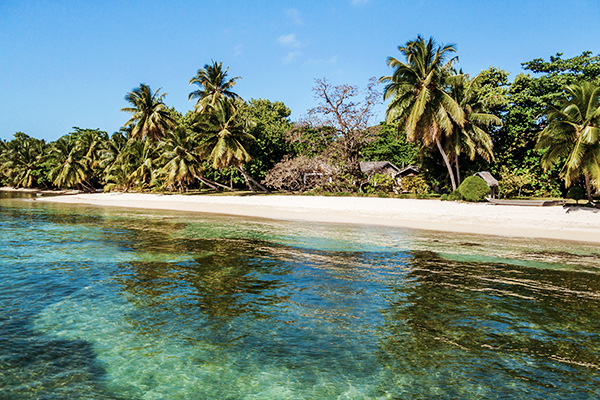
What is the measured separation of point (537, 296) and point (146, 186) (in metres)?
41.8

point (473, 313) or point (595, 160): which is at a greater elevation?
point (595, 160)

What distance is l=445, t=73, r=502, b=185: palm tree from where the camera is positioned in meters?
25.4

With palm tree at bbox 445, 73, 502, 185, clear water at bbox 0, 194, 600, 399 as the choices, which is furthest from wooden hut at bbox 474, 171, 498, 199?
clear water at bbox 0, 194, 600, 399

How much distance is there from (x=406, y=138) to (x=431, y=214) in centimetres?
1302

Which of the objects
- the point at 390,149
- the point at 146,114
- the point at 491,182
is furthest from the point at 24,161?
the point at 491,182

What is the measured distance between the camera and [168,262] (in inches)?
382

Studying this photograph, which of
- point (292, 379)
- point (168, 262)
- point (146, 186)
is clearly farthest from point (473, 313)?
point (146, 186)

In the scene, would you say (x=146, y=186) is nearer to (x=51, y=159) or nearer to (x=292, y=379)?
(x=51, y=159)

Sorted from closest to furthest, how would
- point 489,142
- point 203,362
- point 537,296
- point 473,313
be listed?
point 203,362 → point 473,313 → point 537,296 → point 489,142

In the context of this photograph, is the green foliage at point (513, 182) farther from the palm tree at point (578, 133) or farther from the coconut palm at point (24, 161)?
the coconut palm at point (24, 161)

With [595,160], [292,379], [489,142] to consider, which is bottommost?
[292,379]

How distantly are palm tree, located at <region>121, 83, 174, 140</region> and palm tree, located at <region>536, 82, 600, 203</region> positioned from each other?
117 ft

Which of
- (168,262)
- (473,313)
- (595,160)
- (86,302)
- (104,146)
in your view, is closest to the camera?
(473,313)

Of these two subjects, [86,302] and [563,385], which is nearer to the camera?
[563,385]
